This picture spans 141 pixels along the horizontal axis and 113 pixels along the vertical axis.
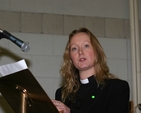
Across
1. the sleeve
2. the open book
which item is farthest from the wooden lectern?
the sleeve

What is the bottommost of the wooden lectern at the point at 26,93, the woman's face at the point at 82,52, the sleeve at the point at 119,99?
the sleeve at the point at 119,99

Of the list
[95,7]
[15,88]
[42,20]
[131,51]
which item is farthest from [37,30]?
[15,88]

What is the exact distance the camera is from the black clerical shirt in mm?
2292

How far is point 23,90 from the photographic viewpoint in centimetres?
181

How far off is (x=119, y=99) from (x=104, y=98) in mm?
101

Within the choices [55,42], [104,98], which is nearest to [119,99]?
[104,98]

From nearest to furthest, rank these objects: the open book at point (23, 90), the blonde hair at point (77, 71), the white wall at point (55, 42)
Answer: the open book at point (23, 90), the blonde hair at point (77, 71), the white wall at point (55, 42)

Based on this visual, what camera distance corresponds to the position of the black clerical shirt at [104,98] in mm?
2292

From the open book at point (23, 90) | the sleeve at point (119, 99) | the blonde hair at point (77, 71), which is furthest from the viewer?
the blonde hair at point (77, 71)

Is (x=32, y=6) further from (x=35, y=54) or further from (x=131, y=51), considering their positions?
(x=131, y=51)

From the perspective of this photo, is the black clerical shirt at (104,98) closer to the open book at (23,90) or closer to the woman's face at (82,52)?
the woman's face at (82,52)

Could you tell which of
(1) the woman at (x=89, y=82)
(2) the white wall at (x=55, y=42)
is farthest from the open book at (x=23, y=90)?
(2) the white wall at (x=55, y=42)

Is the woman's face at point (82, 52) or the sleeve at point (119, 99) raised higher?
the woman's face at point (82, 52)

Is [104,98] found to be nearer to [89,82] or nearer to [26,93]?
[89,82]
